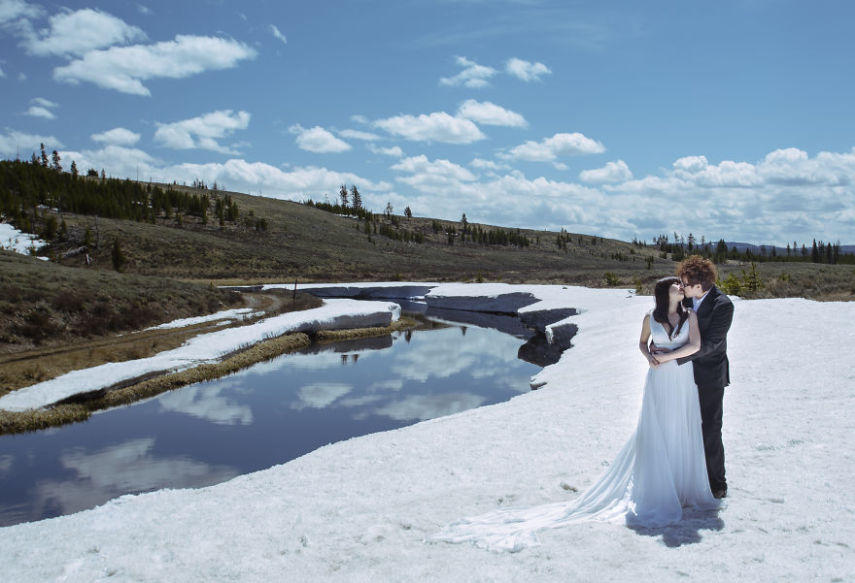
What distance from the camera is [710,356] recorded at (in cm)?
534

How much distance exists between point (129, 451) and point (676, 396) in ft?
38.9

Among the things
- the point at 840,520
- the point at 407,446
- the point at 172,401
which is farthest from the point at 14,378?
the point at 840,520

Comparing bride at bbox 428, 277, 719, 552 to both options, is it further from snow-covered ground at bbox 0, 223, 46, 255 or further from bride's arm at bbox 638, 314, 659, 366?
snow-covered ground at bbox 0, 223, 46, 255

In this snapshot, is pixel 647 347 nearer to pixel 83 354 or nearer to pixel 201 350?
pixel 201 350

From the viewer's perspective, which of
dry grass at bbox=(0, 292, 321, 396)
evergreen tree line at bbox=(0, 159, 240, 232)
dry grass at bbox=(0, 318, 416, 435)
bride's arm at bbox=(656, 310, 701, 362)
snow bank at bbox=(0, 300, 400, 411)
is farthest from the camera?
evergreen tree line at bbox=(0, 159, 240, 232)

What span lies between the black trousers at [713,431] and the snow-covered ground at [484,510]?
0.29m

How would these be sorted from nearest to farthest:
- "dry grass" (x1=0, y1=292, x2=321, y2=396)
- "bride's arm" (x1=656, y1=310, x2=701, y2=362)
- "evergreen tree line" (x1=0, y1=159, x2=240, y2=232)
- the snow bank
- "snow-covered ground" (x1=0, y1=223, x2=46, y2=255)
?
"bride's arm" (x1=656, y1=310, x2=701, y2=362) → the snow bank → "dry grass" (x1=0, y1=292, x2=321, y2=396) → "snow-covered ground" (x1=0, y1=223, x2=46, y2=255) → "evergreen tree line" (x1=0, y1=159, x2=240, y2=232)

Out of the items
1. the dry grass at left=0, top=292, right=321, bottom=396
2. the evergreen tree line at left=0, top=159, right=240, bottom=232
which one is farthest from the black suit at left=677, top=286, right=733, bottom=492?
the evergreen tree line at left=0, top=159, right=240, bottom=232

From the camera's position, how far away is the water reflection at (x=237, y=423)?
10.9m

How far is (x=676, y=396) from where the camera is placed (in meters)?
5.29

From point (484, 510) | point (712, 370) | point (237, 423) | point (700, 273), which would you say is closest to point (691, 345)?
point (712, 370)

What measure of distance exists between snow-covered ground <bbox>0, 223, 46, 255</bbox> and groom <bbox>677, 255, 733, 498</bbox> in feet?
265

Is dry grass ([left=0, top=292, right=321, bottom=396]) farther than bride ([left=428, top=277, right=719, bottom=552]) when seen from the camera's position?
Yes

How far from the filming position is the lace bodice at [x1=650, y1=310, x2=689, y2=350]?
525 centimetres
